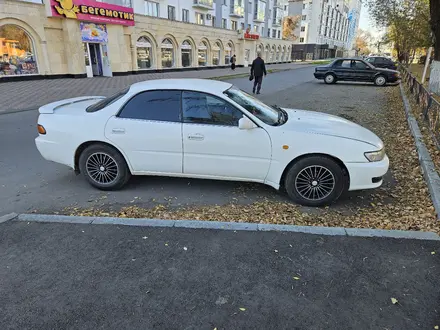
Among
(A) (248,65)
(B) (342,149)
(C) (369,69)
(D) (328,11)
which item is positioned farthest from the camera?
(D) (328,11)

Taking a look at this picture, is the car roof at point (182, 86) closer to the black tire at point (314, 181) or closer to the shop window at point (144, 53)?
the black tire at point (314, 181)

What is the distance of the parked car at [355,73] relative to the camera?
63.8 feet

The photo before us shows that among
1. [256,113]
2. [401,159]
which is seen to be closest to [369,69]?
[401,159]

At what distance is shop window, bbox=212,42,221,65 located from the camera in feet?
122

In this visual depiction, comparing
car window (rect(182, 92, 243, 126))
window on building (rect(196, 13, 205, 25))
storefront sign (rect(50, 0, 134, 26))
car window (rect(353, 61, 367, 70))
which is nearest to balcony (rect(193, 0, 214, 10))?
window on building (rect(196, 13, 205, 25))

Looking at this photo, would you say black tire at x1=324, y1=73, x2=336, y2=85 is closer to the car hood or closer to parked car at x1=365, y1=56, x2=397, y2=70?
parked car at x1=365, y1=56, x2=397, y2=70

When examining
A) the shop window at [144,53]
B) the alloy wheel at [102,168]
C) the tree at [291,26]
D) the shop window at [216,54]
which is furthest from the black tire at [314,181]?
the tree at [291,26]

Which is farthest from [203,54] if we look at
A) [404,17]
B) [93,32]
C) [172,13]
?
[404,17]

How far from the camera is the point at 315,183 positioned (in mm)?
4035

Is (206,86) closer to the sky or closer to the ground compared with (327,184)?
closer to the sky

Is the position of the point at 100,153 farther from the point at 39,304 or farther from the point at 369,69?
the point at 369,69

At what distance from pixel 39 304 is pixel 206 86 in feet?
10.5

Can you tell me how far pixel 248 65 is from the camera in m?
44.8

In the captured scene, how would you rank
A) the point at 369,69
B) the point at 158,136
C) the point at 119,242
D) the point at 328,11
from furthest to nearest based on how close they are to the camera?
the point at 328,11 < the point at 369,69 < the point at 158,136 < the point at 119,242
